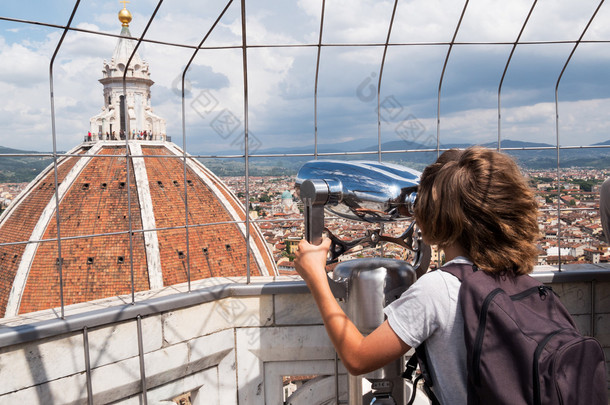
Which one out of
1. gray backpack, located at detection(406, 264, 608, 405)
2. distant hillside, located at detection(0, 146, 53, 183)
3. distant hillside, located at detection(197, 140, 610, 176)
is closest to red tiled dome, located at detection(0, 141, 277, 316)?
distant hillside, located at detection(0, 146, 53, 183)

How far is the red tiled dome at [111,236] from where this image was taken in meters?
21.5

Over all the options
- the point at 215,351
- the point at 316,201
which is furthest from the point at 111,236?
the point at 316,201

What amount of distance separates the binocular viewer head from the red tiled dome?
16.8 m

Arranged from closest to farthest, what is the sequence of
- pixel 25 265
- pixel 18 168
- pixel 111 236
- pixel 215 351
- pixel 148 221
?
pixel 215 351 → pixel 18 168 → pixel 25 265 → pixel 111 236 → pixel 148 221

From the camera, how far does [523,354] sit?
3.60 feet

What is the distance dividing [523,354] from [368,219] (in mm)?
1001

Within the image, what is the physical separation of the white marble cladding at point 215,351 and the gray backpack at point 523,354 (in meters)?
1.88

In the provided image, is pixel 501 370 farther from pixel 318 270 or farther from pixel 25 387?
pixel 25 387

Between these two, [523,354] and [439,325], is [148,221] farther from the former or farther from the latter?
[523,354]

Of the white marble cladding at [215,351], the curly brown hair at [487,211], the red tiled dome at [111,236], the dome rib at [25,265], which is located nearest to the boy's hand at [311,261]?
the curly brown hair at [487,211]

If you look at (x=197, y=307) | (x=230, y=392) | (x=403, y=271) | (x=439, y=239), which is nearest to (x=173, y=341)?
(x=197, y=307)

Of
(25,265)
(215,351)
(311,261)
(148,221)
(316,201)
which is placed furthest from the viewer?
(148,221)

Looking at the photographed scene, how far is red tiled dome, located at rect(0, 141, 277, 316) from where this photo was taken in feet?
70.5

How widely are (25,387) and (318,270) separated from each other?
164cm
